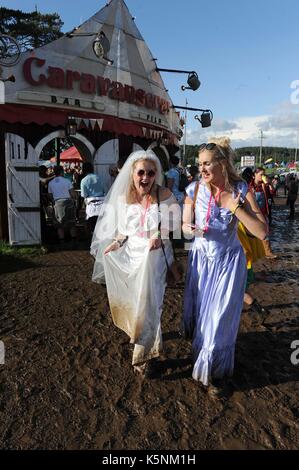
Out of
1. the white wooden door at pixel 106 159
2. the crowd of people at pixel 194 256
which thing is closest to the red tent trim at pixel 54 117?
the white wooden door at pixel 106 159

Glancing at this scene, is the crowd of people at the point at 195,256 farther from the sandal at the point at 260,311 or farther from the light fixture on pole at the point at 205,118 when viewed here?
the light fixture on pole at the point at 205,118

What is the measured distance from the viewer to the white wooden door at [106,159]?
9.33 m

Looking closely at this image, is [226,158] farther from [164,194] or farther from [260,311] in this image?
[260,311]

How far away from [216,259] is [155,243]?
1.72 feet

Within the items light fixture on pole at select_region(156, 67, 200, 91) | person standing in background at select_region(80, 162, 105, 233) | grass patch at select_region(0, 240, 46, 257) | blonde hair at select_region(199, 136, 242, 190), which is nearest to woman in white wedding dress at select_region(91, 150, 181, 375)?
blonde hair at select_region(199, 136, 242, 190)

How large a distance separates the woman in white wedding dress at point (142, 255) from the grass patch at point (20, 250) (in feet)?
14.9

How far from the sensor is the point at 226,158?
2.82 m

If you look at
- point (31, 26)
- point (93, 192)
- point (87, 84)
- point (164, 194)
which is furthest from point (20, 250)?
point (31, 26)

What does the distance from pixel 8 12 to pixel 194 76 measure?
18.3 m

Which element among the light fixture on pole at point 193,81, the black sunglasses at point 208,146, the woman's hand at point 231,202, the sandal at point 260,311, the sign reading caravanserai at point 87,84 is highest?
the light fixture on pole at point 193,81

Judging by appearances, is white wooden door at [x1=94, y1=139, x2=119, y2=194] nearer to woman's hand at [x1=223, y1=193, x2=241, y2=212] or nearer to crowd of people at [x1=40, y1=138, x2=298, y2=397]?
crowd of people at [x1=40, y1=138, x2=298, y2=397]

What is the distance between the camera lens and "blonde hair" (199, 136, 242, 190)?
2781 mm

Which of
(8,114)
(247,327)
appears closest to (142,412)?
A: (247,327)
